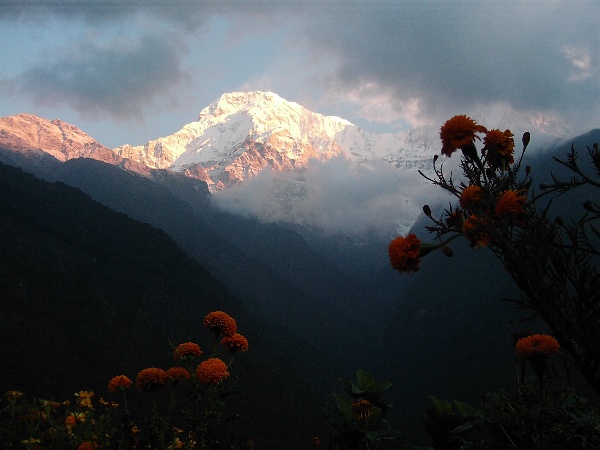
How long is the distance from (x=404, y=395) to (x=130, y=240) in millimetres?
114620

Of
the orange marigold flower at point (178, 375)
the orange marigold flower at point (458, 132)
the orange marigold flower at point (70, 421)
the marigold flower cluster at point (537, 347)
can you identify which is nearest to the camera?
the orange marigold flower at point (458, 132)

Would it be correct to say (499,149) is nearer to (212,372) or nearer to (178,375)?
(212,372)

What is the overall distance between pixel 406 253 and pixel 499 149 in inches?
47.9

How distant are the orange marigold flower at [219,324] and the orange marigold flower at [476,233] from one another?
9.86 ft

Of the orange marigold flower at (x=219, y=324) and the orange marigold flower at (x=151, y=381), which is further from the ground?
the orange marigold flower at (x=219, y=324)

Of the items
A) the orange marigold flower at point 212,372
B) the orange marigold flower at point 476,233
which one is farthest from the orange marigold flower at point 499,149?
the orange marigold flower at point 212,372

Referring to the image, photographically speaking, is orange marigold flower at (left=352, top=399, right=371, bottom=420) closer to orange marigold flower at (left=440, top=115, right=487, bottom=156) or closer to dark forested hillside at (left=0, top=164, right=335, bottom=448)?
orange marigold flower at (left=440, top=115, right=487, bottom=156)

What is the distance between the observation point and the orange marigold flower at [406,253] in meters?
2.40

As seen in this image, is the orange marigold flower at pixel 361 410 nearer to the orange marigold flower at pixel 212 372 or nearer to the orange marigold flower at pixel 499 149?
the orange marigold flower at pixel 212 372

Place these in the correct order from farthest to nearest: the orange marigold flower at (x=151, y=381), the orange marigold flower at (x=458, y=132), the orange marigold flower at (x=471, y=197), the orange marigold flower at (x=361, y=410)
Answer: the orange marigold flower at (x=151, y=381) → the orange marigold flower at (x=361, y=410) → the orange marigold flower at (x=458, y=132) → the orange marigold flower at (x=471, y=197)

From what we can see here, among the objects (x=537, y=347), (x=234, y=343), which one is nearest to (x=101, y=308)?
(x=234, y=343)

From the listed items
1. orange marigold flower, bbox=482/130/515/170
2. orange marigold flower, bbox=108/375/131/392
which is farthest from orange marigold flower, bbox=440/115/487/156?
orange marigold flower, bbox=108/375/131/392

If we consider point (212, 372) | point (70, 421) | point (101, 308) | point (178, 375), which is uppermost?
A: point (212, 372)

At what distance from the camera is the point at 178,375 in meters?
4.50
